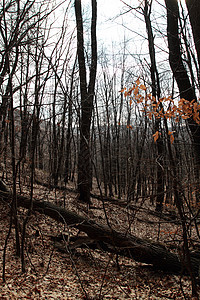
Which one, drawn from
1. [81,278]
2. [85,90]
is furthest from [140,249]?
[85,90]

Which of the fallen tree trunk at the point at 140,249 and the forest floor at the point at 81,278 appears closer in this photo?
the forest floor at the point at 81,278

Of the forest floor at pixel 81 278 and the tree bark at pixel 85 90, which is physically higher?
the tree bark at pixel 85 90

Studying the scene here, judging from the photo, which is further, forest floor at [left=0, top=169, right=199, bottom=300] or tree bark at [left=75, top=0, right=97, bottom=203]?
tree bark at [left=75, top=0, right=97, bottom=203]

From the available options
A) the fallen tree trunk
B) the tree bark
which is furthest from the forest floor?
the tree bark

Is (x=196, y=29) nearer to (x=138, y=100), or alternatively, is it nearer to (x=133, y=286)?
(x=138, y=100)

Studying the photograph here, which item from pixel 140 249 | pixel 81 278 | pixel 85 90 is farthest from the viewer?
pixel 85 90

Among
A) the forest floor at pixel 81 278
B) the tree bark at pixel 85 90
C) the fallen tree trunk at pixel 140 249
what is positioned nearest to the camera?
the forest floor at pixel 81 278

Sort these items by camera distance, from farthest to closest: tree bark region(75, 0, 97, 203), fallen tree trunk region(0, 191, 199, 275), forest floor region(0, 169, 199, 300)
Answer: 1. tree bark region(75, 0, 97, 203)
2. fallen tree trunk region(0, 191, 199, 275)
3. forest floor region(0, 169, 199, 300)

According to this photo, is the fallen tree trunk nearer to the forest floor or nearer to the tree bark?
the forest floor

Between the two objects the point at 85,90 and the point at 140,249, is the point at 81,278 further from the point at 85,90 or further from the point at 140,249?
the point at 85,90

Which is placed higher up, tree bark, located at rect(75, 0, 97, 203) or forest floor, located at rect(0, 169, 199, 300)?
tree bark, located at rect(75, 0, 97, 203)

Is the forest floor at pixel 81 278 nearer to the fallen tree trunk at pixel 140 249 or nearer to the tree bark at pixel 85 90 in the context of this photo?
the fallen tree trunk at pixel 140 249

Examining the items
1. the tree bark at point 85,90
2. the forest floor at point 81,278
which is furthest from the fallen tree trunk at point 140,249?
the tree bark at point 85,90

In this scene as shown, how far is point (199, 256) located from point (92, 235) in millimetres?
1963
